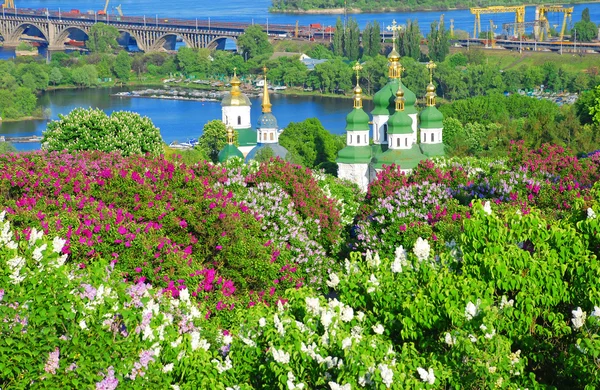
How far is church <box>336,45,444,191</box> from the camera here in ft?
88.2

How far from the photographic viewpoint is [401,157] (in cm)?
2677

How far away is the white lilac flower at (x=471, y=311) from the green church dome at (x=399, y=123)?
729 inches

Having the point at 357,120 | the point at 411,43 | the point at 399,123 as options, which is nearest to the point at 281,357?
the point at 399,123

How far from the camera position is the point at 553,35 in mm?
87625

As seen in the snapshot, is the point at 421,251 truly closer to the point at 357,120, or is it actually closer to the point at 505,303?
the point at 505,303

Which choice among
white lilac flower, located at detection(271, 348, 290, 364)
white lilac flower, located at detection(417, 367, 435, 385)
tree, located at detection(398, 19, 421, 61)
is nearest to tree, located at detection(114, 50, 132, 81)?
tree, located at detection(398, 19, 421, 61)

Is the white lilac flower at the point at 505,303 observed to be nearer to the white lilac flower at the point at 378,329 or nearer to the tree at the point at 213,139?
the white lilac flower at the point at 378,329

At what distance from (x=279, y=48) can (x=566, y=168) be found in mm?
70608

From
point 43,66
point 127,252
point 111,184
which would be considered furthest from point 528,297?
point 43,66

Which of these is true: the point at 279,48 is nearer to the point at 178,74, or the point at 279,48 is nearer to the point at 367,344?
the point at 178,74

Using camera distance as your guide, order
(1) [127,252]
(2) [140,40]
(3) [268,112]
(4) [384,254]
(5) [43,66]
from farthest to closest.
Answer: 1. (2) [140,40]
2. (5) [43,66]
3. (3) [268,112]
4. (4) [384,254]
5. (1) [127,252]

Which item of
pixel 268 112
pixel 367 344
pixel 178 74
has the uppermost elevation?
pixel 367 344

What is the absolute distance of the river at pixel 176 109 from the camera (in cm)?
5450

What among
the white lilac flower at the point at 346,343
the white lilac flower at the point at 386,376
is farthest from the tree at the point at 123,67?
the white lilac flower at the point at 386,376
